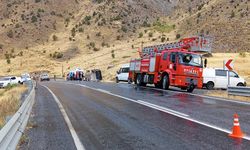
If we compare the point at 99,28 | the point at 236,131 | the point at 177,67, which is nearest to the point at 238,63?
the point at 177,67

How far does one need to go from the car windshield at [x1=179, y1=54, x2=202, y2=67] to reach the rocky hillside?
33.6 meters

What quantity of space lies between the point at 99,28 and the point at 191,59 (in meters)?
69.7

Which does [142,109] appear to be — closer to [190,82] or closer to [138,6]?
[190,82]

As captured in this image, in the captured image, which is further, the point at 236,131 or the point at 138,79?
the point at 138,79

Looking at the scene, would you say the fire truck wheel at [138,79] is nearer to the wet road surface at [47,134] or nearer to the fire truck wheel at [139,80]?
the fire truck wheel at [139,80]

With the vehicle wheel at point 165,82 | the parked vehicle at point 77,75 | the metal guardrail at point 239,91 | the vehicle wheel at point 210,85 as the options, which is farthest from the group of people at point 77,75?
the metal guardrail at point 239,91

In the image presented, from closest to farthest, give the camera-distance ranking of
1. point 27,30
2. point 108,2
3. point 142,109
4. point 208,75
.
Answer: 1. point 142,109
2. point 208,75
3. point 27,30
4. point 108,2

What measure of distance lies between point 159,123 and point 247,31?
2028 inches

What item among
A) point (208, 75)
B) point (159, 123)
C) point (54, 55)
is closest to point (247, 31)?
point (208, 75)

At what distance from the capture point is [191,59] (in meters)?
28.5

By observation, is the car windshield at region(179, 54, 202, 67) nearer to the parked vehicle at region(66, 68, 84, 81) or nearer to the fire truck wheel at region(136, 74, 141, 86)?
the fire truck wheel at region(136, 74, 141, 86)

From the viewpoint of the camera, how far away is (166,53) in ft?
95.7

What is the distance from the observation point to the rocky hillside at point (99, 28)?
69000mm

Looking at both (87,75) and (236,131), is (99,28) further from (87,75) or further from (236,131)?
(236,131)
